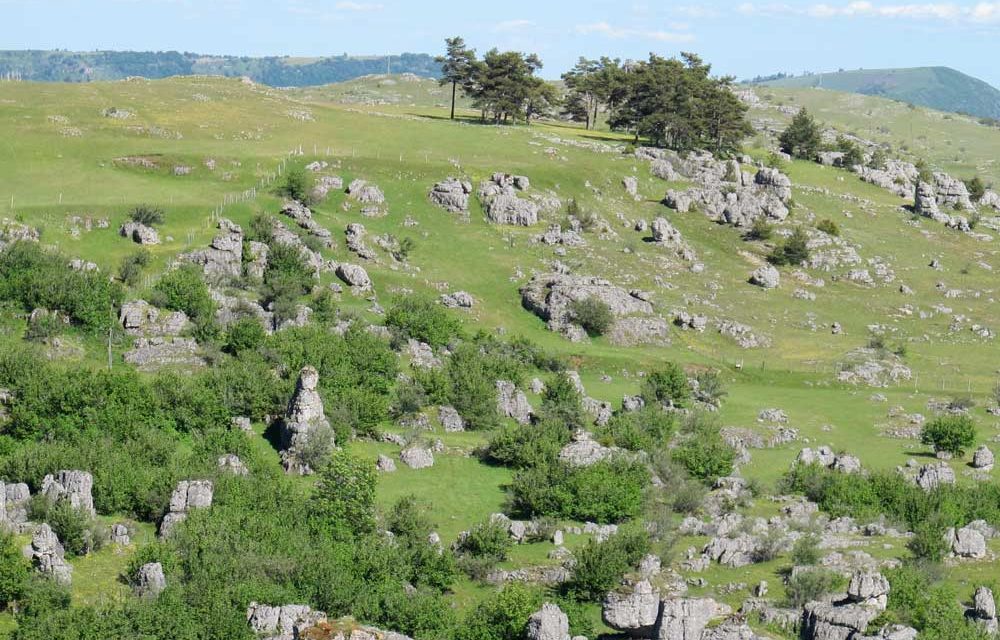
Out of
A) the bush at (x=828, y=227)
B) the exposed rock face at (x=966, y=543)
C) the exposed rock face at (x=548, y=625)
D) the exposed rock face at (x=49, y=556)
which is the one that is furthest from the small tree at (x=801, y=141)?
the exposed rock face at (x=49, y=556)

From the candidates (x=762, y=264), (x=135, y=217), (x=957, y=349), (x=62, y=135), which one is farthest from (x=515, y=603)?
(x=62, y=135)

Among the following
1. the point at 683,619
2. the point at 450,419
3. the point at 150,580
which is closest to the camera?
the point at 683,619

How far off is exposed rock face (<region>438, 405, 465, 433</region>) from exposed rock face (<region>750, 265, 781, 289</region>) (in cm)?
4811

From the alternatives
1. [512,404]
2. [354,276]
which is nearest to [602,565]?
[512,404]

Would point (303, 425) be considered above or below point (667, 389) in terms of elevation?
below

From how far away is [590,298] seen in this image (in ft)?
336

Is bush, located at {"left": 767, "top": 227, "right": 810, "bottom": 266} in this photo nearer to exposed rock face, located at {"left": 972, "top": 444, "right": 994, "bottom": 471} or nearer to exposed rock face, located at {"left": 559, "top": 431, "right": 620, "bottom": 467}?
exposed rock face, located at {"left": 972, "top": 444, "right": 994, "bottom": 471}

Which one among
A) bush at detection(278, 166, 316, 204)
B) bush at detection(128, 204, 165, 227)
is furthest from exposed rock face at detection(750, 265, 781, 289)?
bush at detection(128, 204, 165, 227)

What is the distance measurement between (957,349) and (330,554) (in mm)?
73882

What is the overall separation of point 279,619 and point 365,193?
237ft

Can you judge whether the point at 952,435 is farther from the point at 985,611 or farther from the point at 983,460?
the point at 985,611

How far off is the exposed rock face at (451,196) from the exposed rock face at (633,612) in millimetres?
75917

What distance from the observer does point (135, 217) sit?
331 ft

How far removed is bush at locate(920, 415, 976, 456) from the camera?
80.4 m
